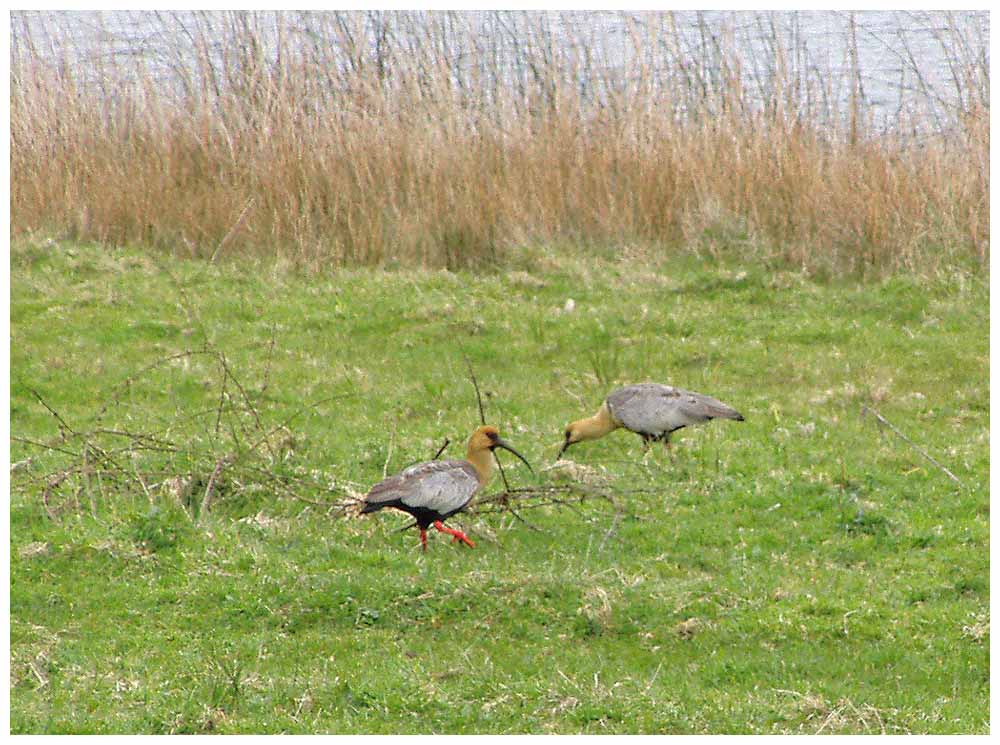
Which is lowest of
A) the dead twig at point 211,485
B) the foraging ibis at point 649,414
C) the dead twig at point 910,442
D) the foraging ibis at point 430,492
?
the dead twig at point 910,442

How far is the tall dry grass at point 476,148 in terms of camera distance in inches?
620

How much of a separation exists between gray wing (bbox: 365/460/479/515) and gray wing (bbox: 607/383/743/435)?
207 cm

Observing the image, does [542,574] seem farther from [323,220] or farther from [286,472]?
[323,220]

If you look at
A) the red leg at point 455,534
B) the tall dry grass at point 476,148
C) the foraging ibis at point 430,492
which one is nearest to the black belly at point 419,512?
the foraging ibis at point 430,492

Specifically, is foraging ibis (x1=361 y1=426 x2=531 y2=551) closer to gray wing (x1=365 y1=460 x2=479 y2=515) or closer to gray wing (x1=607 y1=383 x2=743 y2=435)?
gray wing (x1=365 y1=460 x2=479 y2=515)

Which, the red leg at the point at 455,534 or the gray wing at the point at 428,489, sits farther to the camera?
the red leg at the point at 455,534

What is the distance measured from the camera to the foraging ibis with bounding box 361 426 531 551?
8.74m

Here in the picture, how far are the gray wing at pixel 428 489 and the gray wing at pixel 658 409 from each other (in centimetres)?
207

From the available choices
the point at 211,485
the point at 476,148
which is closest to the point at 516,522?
the point at 211,485

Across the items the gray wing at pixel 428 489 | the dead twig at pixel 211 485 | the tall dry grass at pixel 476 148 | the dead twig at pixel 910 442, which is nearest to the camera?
the gray wing at pixel 428 489

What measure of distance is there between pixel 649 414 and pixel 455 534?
2.26m

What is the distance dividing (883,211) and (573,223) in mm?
3230

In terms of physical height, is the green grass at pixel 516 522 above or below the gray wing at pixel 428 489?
below

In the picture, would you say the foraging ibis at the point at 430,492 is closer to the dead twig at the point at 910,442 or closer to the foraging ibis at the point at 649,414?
the foraging ibis at the point at 649,414
